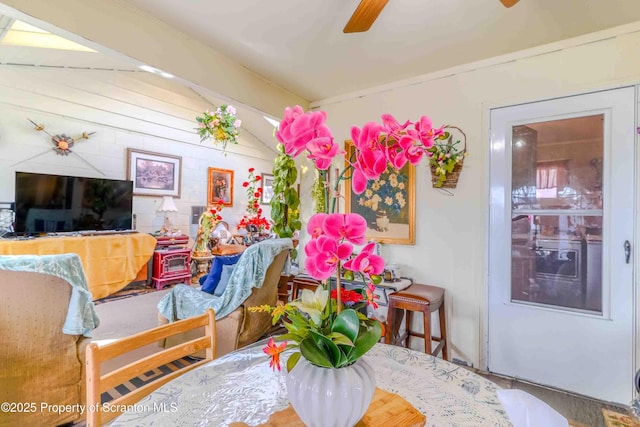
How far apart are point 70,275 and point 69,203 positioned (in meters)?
2.92

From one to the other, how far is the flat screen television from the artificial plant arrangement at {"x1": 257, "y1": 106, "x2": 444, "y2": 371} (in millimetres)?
4319

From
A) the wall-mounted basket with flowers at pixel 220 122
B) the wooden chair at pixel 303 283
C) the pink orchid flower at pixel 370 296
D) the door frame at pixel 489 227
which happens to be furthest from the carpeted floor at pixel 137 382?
the wall-mounted basket with flowers at pixel 220 122

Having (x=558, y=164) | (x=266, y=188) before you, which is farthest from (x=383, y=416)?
(x=266, y=188)

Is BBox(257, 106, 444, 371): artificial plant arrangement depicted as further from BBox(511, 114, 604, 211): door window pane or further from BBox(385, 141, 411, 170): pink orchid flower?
BBox(511, 114, 604, 211): door window pane

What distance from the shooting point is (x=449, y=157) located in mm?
2410

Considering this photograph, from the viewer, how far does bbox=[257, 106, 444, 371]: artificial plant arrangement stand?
0.65m

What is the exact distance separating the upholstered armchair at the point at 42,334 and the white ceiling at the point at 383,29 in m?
1.60

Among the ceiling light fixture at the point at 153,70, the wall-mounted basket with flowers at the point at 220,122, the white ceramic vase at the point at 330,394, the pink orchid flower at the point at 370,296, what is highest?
the wall-mounted basket with flowers at the point at 220,122

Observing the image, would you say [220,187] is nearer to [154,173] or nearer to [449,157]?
[154,173]

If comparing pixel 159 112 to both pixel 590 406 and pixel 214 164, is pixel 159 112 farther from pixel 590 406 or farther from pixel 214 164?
pixel 590 406

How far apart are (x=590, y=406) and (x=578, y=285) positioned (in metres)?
0.74

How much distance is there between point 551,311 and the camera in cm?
210

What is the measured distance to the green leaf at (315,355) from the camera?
2.19 feet

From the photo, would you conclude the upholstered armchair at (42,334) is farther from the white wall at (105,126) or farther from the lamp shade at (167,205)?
the lamp shade at (167,205)
